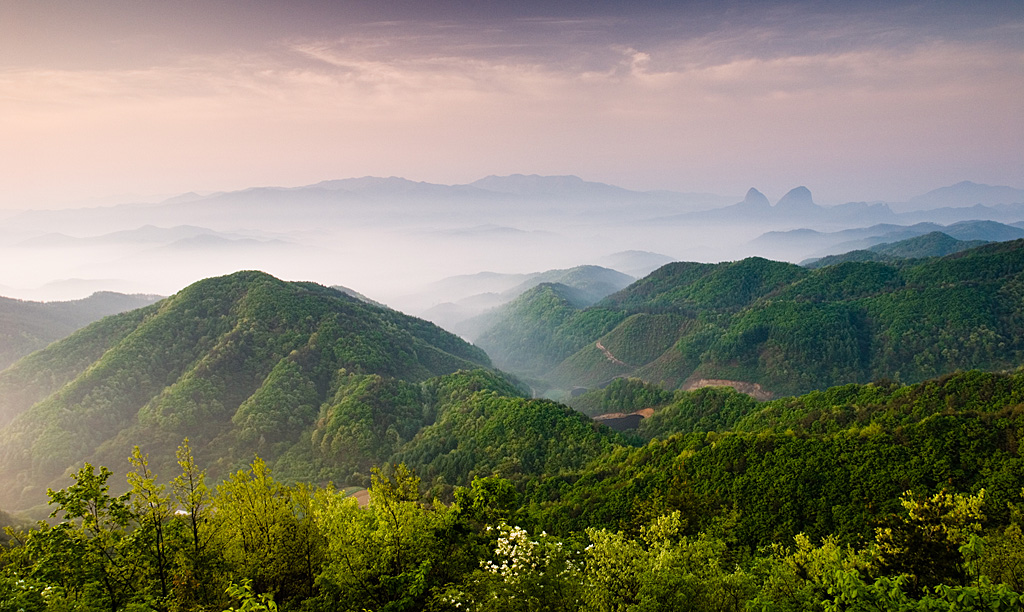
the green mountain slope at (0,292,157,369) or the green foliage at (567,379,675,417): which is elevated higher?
the green mountain slope at (0,292,157,369)

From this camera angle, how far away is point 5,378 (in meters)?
119

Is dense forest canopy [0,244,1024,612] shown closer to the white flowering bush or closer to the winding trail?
the white flowering bush

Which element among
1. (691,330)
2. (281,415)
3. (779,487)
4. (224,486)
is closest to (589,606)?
(224,486)

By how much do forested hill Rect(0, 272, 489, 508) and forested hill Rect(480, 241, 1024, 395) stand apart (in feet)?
221

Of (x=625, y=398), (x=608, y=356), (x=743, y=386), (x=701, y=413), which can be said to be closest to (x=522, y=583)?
(x=701, y=413)

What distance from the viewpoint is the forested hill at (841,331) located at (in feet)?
384

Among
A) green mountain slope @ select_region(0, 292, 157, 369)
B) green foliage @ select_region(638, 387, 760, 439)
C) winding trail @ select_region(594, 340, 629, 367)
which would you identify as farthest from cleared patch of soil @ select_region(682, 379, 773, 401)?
green mountain slope @ select_region(0, 292, 157, 369)

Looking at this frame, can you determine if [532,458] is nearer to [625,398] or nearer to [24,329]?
[625,398]

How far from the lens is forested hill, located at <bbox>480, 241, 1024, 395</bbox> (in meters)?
117

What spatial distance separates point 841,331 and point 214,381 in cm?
15492

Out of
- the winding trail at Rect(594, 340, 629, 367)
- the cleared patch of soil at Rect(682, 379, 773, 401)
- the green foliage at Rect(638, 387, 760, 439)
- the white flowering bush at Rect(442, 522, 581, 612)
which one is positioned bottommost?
the cleared patch of soil at Rect(682, 379, 773, 401)

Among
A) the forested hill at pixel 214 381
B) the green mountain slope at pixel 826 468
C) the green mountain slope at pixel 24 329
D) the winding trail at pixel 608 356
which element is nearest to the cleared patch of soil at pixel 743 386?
the winding trail at pixel 608 356

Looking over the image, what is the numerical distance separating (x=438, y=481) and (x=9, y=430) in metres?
95.5

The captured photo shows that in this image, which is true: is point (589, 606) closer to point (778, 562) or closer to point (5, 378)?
point (778, 562)
